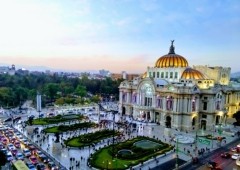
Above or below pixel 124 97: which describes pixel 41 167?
below

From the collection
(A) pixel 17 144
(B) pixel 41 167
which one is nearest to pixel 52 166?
(B) pixel 41 167

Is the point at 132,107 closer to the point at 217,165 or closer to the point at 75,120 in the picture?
the point at 75,120

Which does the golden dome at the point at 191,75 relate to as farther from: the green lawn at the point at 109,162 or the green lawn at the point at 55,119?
the green lawn at the point at 109,162

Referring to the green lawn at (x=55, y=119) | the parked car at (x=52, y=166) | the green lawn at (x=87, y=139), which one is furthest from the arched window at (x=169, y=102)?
the parked car at (x=52, y=166)

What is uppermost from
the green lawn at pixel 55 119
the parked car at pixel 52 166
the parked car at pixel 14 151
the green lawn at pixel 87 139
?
the green lawn at pixel 55 119

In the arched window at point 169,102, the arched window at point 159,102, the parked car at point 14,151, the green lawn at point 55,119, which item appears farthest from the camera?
the arched window at point 159,102

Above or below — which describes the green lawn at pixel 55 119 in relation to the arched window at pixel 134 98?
below

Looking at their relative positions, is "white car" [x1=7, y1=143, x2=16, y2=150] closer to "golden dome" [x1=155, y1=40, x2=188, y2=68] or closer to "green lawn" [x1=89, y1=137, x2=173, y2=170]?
"green lawn" [x1=89, y1=137, x2=173, y2=170]

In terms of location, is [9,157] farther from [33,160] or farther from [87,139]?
[87,139]

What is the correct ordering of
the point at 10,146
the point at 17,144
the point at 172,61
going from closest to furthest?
the point at 10,146 → the point at 17,144 → the point at 172,61
